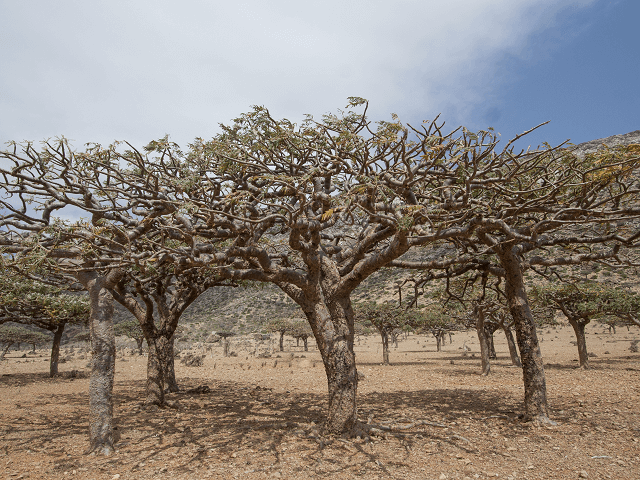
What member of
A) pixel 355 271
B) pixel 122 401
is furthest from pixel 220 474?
pixel 122 401

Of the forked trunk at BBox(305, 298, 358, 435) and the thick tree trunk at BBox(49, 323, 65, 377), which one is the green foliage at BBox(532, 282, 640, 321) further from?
the thick tree trunk at BBox(49, 323, 65, 377)

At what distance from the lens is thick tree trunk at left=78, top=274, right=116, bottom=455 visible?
6.88m

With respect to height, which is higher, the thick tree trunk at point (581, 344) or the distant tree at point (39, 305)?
the distant tree at point (39, 305)

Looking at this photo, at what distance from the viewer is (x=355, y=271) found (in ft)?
24.8

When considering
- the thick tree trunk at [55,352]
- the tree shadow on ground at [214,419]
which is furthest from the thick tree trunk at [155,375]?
the thick tree trunk at [55,352]

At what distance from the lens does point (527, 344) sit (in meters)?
8.47

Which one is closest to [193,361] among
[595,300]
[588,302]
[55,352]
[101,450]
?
[55,352]

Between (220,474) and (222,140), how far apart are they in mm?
6911

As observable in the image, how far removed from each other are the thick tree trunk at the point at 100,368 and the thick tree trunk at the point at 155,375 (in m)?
4.41

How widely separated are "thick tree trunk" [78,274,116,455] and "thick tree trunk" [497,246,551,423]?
8.37m

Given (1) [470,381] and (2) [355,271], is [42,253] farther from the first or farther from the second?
(1) [470,381]

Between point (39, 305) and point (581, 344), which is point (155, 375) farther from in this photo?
point (581, 344)

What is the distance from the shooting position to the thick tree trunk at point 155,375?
11211 mm

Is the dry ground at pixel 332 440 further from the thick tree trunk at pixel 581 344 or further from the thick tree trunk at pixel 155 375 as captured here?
the thick tree trunk at pixel 581 344
